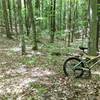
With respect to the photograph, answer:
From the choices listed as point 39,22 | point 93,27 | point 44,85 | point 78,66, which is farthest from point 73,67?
point 39,22

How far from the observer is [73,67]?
8.20 metres

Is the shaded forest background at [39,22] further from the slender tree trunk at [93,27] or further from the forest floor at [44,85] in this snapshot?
the forest floor at [44,85]

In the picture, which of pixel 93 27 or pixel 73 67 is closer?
pixel 73 67

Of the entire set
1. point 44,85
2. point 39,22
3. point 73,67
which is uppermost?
point 39,22

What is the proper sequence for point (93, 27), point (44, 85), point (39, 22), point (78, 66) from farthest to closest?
point (39, 22)
point (93, 27)
point (78, 66)
point (44, 85)

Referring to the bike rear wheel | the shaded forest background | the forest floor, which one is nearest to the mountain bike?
the bike rear wheel

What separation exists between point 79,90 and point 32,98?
158cm

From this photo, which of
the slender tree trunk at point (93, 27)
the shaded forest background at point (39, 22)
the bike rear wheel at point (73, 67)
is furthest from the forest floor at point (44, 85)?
the shaded forest background at point (39, 22)

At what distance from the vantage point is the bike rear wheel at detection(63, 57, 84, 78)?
8.10 m

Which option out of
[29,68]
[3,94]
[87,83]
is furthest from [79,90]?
[29,68]

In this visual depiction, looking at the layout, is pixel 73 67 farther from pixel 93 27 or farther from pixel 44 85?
pixel 93 27

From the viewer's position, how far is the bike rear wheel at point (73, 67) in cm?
810

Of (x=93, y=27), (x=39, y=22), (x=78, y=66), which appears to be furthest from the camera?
(x=39, y=22)

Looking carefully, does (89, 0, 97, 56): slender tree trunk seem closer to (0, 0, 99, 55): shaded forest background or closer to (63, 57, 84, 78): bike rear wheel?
(0, 0, 99, 55): shaded forest background
